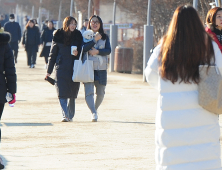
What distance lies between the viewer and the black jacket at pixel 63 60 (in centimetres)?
1009

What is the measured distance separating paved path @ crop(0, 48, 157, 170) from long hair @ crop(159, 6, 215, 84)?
2390 mm

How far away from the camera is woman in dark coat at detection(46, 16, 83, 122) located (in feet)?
33.0

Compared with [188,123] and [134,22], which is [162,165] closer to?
[188,123]

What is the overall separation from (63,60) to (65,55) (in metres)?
0.08

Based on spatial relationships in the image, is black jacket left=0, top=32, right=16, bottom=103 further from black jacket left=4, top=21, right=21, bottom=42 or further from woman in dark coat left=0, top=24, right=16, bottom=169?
black jacket left=4, top=21, right=21, bottom=42

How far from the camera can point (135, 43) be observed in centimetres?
2480

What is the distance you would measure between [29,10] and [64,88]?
74.0 m

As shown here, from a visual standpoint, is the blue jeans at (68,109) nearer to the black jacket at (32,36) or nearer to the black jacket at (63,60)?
the black jacket at (63,60)

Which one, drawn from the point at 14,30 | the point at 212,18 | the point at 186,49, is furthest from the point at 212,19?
the point at 14,30

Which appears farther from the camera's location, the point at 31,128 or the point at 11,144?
the point at 31,128

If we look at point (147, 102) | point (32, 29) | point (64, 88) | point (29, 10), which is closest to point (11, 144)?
point (64, 88)

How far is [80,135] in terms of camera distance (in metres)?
8.89

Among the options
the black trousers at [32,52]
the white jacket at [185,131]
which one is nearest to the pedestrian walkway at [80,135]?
the white jacket at [185,131]

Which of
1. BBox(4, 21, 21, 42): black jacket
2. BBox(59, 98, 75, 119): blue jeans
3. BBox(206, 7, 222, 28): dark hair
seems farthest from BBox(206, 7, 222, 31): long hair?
BBox(4, 21, 21, 42): black jacket
